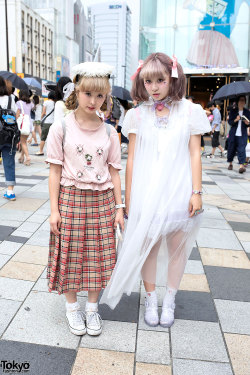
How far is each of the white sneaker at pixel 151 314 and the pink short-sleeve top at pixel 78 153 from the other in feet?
2.82

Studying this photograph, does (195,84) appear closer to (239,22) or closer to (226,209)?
(239,22)

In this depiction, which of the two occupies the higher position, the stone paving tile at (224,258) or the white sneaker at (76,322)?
the white sneaker at (76,322)

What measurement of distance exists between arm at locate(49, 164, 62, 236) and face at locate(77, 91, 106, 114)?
364mm

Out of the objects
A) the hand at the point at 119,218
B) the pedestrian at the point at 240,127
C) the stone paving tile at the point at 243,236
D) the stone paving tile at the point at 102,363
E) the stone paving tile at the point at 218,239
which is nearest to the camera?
the stone paving tile at the point at 102,363

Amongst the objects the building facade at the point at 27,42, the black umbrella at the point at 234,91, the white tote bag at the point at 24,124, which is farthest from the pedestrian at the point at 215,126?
the building facade at the point at 27,42

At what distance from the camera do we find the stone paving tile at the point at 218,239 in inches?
146

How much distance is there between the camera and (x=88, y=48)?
122 m

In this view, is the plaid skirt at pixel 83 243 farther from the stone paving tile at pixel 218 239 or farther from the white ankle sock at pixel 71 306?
the stone paving tile at pixel 218 239

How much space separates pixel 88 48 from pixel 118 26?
1789 inches

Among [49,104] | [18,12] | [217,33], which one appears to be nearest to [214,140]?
[49,104]

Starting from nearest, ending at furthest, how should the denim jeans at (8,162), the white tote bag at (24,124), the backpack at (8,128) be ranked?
the backpack at (8,128) → the denim jeans at (8,162) → the white tote bag at (24,124)

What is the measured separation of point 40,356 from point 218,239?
2.51m

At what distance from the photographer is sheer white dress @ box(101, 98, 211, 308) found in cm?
209

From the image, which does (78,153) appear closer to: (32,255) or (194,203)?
(194,203)
